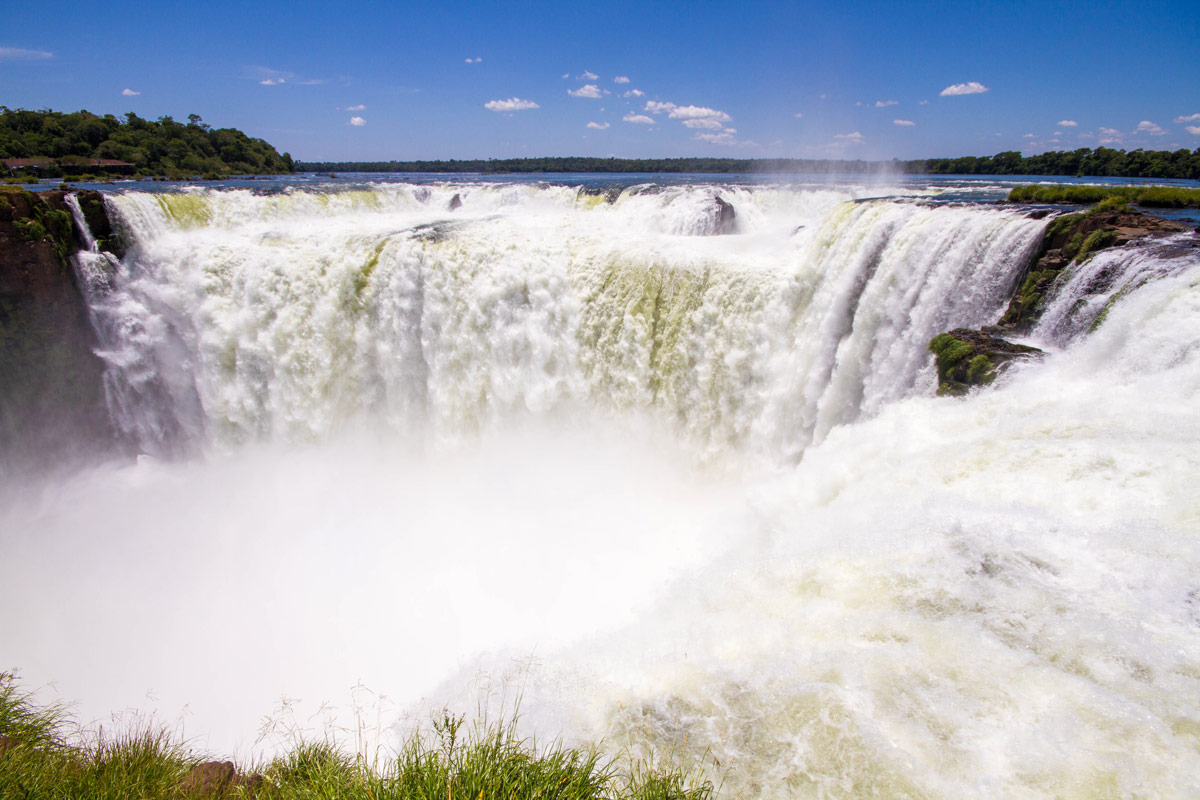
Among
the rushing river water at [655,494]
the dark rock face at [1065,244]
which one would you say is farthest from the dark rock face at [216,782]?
the dark rock face at [1065,244]

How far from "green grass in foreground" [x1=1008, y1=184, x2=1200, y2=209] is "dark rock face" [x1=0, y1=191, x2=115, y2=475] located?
21178mm

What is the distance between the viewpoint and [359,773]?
299cm

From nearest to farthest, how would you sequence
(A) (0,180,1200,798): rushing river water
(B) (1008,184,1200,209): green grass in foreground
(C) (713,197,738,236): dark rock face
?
(A) (0,180,1200,798): rushing river water → (B) (1008,184,1200,209): green grass in foreground → (C) (713,197,738,236): dark rock face

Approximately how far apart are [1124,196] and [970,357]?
8749 millimetres

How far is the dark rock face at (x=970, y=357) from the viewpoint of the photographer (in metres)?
6.30

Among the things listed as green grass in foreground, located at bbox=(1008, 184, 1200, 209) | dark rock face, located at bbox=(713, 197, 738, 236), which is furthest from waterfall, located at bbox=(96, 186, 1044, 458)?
green grass in foreground, located at bbox=(1008, 184, 1200, 209)

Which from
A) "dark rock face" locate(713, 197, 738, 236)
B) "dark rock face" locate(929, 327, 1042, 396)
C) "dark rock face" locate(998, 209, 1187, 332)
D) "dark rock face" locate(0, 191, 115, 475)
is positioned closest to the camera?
"dark rock face" locate(929, 327, 1042, 396)

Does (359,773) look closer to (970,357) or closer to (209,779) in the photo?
(209,779)

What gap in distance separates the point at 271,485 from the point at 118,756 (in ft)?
32.5

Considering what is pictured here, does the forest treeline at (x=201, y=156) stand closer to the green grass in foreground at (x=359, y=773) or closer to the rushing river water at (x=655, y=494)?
the rushing river water at (x=655, y=494)

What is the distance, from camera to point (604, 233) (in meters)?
14.2

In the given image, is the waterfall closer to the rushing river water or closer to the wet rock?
the rushing river water

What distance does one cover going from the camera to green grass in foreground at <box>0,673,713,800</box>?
8.91 ft

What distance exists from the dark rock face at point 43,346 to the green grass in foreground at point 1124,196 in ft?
69.5
